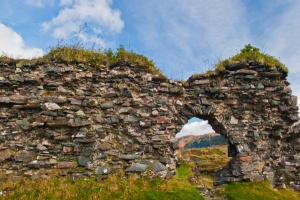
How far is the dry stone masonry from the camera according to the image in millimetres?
9500

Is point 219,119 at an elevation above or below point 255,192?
above

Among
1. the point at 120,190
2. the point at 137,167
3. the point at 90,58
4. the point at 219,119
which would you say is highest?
the point at 90,58

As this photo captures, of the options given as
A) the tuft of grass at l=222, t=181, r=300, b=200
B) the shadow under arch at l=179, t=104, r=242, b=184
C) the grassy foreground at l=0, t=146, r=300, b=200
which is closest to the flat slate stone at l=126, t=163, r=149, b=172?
the grassy foreground at l=0, t=146, r=300, b=200

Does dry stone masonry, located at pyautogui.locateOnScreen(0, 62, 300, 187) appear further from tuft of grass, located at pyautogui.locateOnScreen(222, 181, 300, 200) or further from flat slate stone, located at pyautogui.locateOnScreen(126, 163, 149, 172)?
tuft of grass, located at pyautogui.locateOnScreen(222, 181, 300, 200)

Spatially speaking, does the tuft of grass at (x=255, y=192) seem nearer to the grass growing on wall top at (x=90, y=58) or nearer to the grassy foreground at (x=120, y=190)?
the grassy foreground at (x=120, y=190)

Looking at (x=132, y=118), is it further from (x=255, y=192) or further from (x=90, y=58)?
(x=255, y=192)

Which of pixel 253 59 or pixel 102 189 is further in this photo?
pixel 253 59

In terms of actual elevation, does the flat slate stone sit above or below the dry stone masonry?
below

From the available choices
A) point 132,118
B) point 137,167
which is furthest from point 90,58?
point 137,167

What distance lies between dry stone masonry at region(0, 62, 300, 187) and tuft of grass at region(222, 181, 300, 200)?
37cm

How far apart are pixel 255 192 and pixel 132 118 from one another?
18.5ft

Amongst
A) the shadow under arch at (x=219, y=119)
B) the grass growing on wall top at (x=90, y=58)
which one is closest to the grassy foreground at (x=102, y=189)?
the shadow under arch at (x=219, y=119)

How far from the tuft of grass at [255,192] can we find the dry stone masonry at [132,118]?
0.37m

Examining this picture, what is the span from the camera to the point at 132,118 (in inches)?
411
